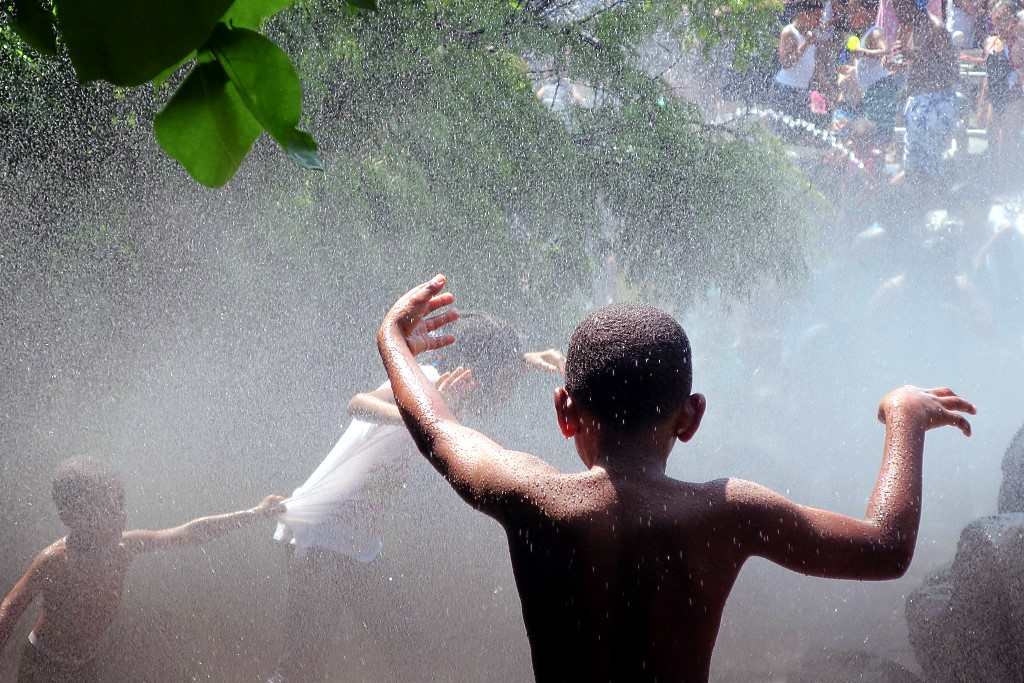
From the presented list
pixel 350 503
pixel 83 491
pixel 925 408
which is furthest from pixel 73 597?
pixel 925 408

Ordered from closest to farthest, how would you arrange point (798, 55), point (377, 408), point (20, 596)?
point (377, 408) < point (20, 596) < point (798, 55)

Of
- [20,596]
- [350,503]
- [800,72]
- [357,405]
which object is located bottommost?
[20,596]

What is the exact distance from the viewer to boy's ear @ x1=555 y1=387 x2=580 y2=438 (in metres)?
1.51

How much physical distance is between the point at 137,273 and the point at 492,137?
85.8 inches

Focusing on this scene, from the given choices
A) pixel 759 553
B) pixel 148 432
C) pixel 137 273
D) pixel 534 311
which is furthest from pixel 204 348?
pixel 759 553

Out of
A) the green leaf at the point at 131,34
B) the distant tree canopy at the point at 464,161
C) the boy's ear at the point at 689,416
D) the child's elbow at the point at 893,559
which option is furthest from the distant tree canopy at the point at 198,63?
the distant tree canopy at the point at 464,161

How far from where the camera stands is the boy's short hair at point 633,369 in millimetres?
1438

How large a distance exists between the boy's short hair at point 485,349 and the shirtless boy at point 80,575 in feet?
3.22

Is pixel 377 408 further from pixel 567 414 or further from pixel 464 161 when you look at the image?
pixel 464 161

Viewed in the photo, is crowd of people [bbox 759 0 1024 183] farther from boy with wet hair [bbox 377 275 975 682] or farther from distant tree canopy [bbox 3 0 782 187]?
distant tree canopy [bbox 3 0 782 187]

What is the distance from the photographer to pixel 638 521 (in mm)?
1362

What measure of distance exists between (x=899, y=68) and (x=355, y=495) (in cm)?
629

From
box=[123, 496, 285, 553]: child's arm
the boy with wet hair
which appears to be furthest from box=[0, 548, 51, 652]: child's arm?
the boy with wet hair

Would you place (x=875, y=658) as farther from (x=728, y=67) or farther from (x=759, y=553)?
(x=728, y=67)
